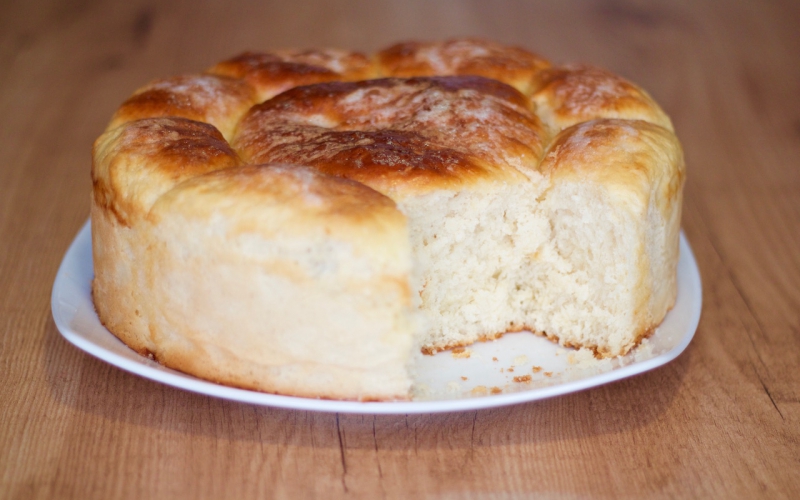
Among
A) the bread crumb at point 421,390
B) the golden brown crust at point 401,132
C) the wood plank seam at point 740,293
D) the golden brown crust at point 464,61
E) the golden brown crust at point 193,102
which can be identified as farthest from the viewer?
the golden brown crust at point 464,61

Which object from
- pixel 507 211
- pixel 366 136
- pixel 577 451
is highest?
pixel 366 136

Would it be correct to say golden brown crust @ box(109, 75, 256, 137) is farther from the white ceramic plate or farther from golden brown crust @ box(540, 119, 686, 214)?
golden brown crust @ box(540, 119, 686, 214)

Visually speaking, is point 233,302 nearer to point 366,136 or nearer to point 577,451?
point 366,136

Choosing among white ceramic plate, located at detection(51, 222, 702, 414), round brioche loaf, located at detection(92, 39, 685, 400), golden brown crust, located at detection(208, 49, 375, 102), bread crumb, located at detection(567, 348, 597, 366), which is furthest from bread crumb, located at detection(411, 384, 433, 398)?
golden brown crust, located at detection(208, 49, 375, 102)

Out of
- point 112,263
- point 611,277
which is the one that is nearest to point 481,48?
point 611,277

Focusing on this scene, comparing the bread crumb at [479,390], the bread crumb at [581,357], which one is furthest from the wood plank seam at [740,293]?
the bread crumb at [479,390]

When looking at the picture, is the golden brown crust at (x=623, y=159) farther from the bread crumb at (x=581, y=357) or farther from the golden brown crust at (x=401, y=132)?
the bread crumb at (x=581, y=357)
